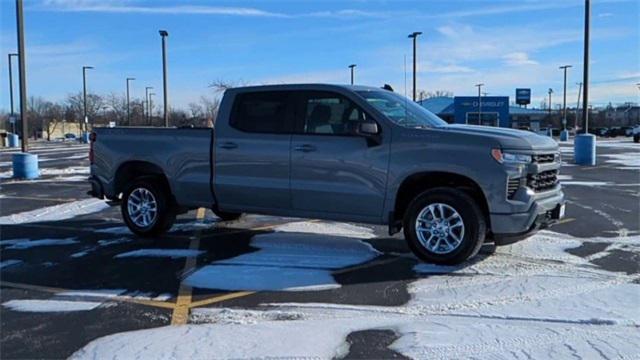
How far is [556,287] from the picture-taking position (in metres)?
5.84

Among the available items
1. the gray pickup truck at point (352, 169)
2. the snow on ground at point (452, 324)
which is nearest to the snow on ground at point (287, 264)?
the snow on ground at point (452, 324)

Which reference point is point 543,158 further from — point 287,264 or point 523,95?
point 523,95

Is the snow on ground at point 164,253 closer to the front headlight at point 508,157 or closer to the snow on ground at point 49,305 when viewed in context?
the snow on ground at point 49,305

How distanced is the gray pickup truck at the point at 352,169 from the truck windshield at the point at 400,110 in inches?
0.8

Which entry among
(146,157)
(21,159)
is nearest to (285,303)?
(146,157)

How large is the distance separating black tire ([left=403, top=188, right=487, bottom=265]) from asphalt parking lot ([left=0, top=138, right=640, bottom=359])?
0.49ft

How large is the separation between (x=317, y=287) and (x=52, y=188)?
37.3 feet

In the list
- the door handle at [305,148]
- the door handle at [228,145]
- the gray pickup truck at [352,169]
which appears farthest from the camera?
the door handle at [228,145]

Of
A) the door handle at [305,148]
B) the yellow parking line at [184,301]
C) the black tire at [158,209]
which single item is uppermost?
the door handle at [305,148]

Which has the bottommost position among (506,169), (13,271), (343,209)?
(13,271)

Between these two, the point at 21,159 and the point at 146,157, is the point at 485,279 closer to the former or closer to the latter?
the point at 146,157

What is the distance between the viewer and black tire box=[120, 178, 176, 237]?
8477mm

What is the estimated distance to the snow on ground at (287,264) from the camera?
19.9 ft

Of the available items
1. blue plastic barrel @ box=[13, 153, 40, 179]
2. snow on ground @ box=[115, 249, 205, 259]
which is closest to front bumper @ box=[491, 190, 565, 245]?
snow on ground @ box=[115, 249, 205, 259]
